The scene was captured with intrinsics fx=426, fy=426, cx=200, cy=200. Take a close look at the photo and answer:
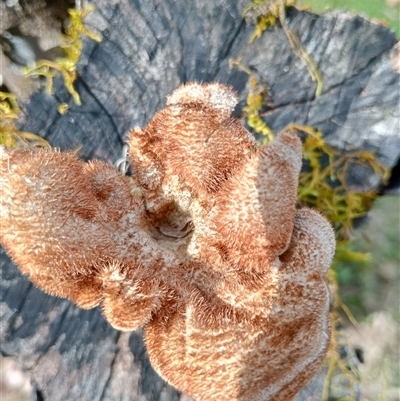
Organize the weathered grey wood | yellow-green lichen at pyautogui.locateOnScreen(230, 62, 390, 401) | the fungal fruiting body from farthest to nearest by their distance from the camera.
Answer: yellow-green lichen at pyautogui.locateOnScreen(230, 62, 390, 401) < the weathered grey wood < the fungal fruiting body

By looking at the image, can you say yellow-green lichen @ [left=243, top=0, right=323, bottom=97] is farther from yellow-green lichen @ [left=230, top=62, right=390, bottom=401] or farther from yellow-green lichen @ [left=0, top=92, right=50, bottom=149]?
yellow-green lichen @ [left=0, top=92, right=50, bottom=149]

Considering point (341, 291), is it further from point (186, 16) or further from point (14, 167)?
point (14, 167)

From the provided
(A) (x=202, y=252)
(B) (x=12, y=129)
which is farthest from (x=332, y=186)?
(B) (x=12, y=129)

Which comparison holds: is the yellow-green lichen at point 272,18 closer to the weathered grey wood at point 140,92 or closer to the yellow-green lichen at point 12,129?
the weathered grey wood at point 140,92

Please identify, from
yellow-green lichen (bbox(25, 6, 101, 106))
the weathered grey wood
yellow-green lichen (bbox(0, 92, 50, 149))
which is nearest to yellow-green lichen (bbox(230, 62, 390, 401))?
the weathered grey wood

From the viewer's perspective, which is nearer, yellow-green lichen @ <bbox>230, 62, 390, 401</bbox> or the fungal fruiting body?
the fungal fruiting body

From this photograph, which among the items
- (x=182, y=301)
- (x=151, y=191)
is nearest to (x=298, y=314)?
(x=182, y=301)
